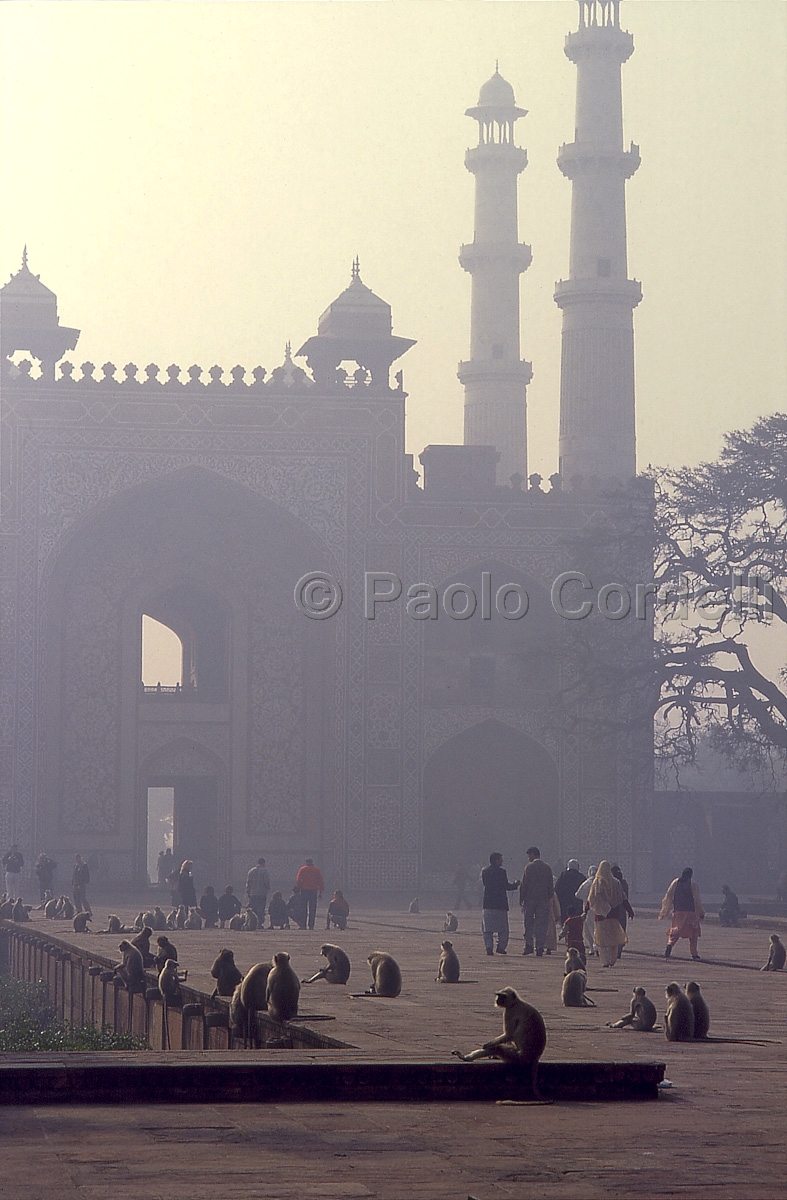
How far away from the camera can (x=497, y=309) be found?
111 feet

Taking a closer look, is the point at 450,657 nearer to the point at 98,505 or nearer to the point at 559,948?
the point at 98,505

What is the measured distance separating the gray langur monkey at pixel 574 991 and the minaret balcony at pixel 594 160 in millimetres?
22109

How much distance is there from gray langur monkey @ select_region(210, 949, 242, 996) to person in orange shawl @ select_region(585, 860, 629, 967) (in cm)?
381

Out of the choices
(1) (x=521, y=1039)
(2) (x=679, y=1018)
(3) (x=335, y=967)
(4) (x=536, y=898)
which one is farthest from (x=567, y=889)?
(1) (x=521, y=1039)

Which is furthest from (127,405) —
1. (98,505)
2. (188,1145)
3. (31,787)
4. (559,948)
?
(188,1145)

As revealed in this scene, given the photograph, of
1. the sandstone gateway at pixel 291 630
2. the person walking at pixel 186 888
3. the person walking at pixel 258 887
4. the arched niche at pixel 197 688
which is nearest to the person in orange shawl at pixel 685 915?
the person walking at pixel 258 887

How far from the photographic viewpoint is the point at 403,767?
2658 cm

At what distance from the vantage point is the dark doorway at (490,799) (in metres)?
27.3

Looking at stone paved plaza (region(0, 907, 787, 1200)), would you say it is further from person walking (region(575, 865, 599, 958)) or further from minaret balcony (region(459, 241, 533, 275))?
minaret balcony (region(459, 241, 533, 275))

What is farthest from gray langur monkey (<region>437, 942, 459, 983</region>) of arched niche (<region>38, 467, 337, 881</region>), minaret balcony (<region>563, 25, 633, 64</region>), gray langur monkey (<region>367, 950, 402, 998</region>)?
minaret balcony (<region>563, 25, 633, 64</region>)

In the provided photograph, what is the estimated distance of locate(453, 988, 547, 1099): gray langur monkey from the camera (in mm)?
6699

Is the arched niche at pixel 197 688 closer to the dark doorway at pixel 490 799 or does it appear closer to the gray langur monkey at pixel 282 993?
the dark doorway at pixel 490 799

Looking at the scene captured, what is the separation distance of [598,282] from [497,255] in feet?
14.5

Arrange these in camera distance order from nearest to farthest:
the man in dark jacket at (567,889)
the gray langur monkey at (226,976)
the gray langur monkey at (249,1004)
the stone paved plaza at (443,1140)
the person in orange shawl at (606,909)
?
the stone paved plaza at (443,1140)
the gray langur monkey at (249,1004)
the gray langur monkey at (226,976)
the person in orange shawl at (606,909)
the man in dark jacket at (567,889)
